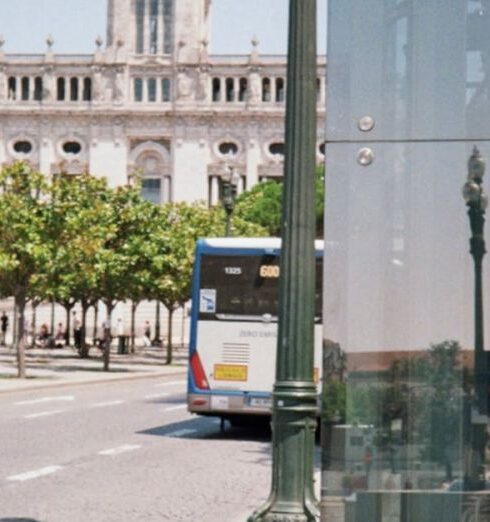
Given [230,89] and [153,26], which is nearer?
[230,89]

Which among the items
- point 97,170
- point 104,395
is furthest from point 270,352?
point 97,170

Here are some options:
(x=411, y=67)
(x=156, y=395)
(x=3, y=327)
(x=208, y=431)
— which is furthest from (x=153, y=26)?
(x=411, y=67)

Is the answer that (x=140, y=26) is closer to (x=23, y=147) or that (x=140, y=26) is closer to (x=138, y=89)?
(x=138, y=89)

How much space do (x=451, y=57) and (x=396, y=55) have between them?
0.18 meters

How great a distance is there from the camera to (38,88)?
105m

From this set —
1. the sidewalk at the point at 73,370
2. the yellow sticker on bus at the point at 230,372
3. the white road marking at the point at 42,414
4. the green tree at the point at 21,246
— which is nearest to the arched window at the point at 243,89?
the sidewalk at the point at 73,370

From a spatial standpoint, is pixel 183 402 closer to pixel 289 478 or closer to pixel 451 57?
pixel 289 478

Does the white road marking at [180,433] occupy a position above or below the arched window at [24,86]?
below

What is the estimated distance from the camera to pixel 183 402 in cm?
2656

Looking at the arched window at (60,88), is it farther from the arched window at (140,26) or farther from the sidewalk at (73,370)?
the sidewalk at (73,370)

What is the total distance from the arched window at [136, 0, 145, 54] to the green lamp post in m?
96.9

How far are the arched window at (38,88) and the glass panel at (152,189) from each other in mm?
11208

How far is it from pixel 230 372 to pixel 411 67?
14214mm

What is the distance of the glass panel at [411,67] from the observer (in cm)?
437
